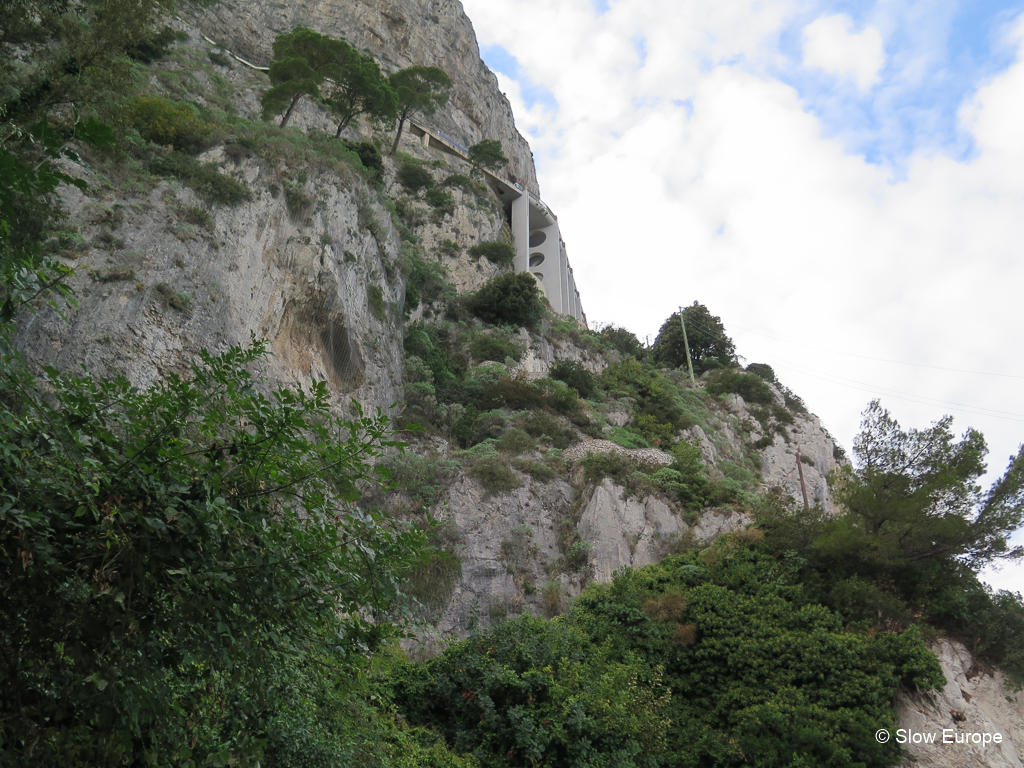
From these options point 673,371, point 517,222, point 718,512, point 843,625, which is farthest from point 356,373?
point 517,222

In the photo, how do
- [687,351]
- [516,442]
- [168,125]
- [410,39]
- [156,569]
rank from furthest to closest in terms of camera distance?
[410,39], [687,351], [516,442], [168,125], [156,569]

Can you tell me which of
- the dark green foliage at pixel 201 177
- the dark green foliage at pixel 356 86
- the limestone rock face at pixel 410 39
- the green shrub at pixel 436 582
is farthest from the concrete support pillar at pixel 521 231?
the green shrub at pixel 436 582

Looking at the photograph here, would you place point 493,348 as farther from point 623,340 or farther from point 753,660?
point 753,660

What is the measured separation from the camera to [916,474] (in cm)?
1489

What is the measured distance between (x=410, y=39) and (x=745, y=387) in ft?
111

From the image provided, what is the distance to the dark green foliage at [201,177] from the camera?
16914mm

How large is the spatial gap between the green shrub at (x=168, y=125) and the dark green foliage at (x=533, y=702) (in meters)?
15.1

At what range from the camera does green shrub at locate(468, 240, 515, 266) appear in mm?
36688

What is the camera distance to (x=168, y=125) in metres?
18.1

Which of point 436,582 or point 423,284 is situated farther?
point 423,284

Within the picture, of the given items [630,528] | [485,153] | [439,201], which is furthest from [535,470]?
[485,153]

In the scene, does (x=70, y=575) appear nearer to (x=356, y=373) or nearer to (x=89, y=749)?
(x=89, y=749)

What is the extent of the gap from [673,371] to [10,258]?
37.0 m

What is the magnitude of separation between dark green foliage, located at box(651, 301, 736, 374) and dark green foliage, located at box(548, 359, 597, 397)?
15244 millimetres
